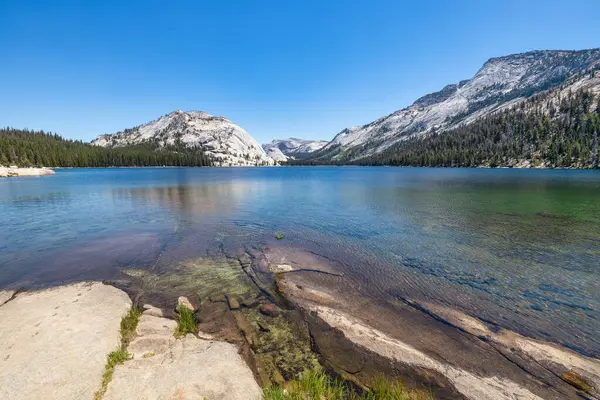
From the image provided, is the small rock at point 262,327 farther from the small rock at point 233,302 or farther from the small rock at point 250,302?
the small rock at point 233,302

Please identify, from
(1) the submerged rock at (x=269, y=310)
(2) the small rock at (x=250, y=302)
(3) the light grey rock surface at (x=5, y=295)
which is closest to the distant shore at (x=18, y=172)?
(3) the light grey rock surface at (x=5, y=295)

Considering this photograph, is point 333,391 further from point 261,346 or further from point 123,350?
A: point 123,350

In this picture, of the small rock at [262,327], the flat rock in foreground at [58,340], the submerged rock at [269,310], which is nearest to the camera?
the flat rock in foreground at [58,340]

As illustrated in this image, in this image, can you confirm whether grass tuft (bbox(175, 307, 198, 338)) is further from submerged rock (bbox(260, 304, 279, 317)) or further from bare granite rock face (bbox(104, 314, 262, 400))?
submerged rock (bbox(260, 304, 279, 317))

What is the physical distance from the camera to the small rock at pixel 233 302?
1356cm

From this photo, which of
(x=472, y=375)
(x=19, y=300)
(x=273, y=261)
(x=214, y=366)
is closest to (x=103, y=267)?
(x=19, y=300)

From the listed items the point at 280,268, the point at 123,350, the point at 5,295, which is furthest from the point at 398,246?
the point at 5,295

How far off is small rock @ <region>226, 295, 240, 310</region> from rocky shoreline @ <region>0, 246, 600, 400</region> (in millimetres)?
83

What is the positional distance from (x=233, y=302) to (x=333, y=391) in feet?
24.5

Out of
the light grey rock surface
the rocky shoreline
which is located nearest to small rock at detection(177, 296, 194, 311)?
the rocky shoreline

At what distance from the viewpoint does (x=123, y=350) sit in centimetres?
945

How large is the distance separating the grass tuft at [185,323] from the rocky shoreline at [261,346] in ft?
0.70

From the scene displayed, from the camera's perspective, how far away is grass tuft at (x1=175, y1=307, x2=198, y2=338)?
36.3 ft

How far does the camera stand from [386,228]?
2992 centimetres
